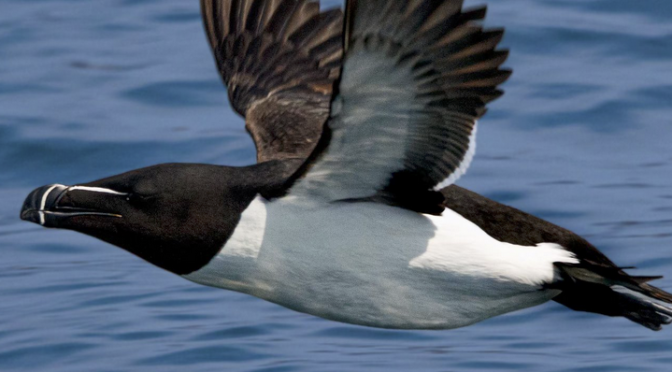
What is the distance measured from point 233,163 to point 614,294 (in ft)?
12.8

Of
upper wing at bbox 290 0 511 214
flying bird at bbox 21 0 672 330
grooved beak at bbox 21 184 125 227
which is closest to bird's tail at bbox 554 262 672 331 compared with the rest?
flying bird at bbox 21 0 672 330

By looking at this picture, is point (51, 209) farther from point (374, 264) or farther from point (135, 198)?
point (374, 264)

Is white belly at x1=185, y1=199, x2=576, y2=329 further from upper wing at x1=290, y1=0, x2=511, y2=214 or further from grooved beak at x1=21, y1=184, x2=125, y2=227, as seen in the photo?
grooved beak at x1=21, y1=184, x2=125, y2=227

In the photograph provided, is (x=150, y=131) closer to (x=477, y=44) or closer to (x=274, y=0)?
(x=274, y=0)

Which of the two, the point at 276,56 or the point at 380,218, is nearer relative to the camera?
the point at 380,218

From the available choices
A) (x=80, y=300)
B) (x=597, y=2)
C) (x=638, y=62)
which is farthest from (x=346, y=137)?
(x=597, y=2)

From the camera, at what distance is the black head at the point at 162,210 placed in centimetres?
502

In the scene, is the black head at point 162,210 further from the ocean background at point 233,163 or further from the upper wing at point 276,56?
the ocean background at point 233,163

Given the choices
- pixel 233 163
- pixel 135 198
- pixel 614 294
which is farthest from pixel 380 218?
pixel 233 163

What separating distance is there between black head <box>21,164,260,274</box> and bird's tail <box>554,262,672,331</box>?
1296 millimetres

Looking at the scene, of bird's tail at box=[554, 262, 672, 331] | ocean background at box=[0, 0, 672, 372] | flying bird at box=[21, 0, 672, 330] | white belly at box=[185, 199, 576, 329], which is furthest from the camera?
ocean background at box=[0, 0, 672, 372]

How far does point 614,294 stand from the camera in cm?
556

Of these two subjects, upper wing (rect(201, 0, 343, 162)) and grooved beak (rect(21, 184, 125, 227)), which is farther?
upper wing (rect(201, 0, 343, 162))

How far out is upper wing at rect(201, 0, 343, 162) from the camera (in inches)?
244
